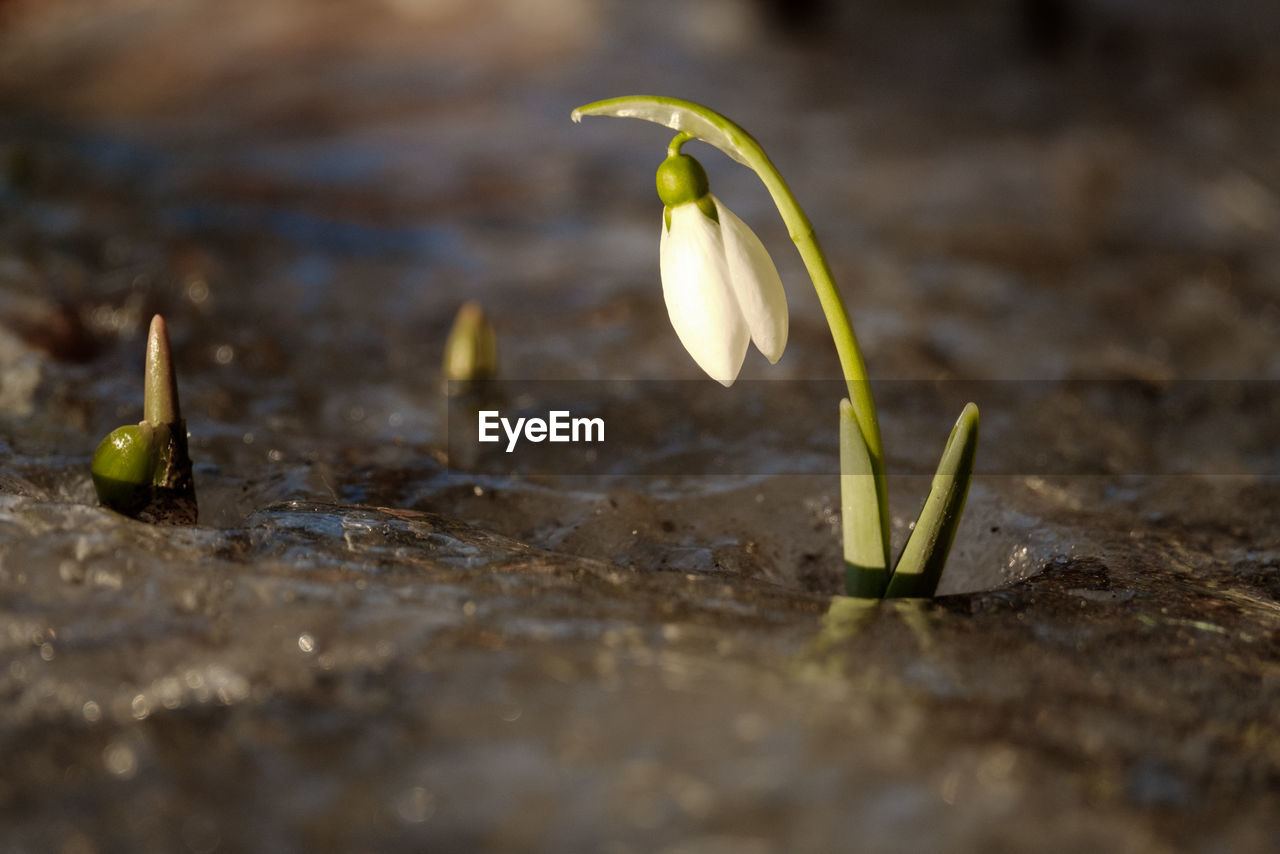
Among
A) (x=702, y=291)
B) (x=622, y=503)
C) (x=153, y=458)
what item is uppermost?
(x=702, y=291)

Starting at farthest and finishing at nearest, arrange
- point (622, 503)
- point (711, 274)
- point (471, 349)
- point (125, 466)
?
point (471, 349) → point (622, 503) → point (125, 466) → point (711, 274)

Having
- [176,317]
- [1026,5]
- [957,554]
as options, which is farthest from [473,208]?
[1026,5]

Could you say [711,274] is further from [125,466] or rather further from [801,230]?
[125,466]

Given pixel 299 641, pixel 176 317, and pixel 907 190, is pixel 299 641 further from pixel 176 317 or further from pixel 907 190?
pixel 907 190

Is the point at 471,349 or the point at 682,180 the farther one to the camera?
the point at 471,349

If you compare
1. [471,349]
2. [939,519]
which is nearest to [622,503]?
[939,519]

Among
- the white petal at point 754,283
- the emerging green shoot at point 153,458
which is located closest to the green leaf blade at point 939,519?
the white petal at point 754,283

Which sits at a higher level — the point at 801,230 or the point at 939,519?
the point at 801,230
